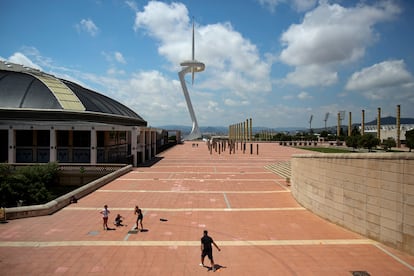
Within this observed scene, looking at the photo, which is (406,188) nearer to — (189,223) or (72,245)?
(189,223)

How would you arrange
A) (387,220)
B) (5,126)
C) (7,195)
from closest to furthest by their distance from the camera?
(387,220) < (7,195) < (5,126)

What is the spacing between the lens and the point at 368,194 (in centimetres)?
1124

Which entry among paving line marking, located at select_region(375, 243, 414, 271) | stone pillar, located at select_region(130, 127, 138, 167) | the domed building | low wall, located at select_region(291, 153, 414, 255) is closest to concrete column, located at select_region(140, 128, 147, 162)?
the domed building

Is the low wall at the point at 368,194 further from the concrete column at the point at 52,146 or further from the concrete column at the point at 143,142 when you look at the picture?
Answer: the concrete column at the point at 143,142

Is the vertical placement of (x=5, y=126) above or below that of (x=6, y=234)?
above

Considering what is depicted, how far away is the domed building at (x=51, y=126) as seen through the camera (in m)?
27.2

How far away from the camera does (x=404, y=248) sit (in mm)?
9852

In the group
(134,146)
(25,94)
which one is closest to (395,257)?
(134,146)

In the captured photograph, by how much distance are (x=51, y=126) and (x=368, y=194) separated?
25643 mm

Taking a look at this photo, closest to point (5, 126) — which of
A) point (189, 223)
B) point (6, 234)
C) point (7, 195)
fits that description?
point (7, 195)

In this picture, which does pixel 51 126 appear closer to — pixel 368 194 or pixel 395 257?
pixel 368 194

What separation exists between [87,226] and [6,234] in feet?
9.56

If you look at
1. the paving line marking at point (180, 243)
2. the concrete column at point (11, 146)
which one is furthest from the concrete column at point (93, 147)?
the paving line marking at point (180, 243)

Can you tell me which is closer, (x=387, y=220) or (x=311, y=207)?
(x=387, y=220)
